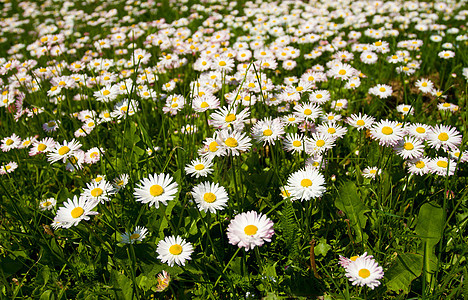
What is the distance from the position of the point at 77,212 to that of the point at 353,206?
4.71 ft

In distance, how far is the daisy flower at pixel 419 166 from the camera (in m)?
1.96

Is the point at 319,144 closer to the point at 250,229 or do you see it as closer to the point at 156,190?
the point at 250,229

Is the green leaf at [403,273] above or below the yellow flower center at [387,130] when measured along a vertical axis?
below

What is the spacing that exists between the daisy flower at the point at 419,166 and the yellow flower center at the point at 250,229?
3.47 ft

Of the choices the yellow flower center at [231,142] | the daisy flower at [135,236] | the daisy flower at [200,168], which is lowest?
the daisy flower at [135,236]

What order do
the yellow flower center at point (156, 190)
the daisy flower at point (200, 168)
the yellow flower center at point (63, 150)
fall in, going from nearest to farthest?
the yellow flower center at point (156, 190) < the daisy flower at point (200, 168) < the yellow flower center at point (63, 150)

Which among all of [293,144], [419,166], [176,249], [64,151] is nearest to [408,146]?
[419,166]

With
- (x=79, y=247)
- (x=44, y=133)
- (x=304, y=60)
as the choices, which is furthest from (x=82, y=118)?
(x=304, y=60)

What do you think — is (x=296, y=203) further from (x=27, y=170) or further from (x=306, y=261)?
(x=27, y=170)

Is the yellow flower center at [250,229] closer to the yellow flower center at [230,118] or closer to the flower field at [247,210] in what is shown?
the flower field at [247,210]

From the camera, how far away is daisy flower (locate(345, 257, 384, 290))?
141 cm

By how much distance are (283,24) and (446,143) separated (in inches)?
151

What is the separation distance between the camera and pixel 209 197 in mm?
1683

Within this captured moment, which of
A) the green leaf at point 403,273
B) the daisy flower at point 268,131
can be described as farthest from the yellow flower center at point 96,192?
the green leaf at point 403,273
